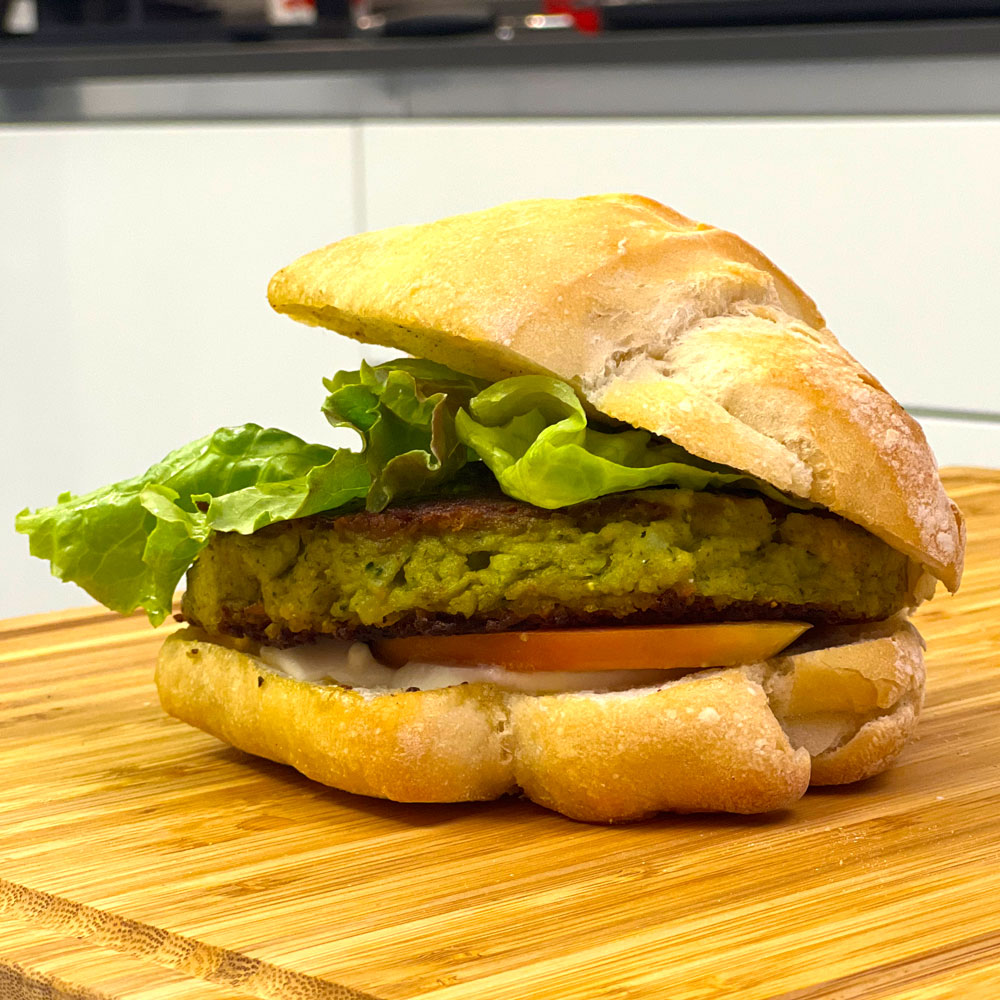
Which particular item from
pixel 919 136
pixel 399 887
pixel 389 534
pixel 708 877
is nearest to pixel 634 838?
pixel 708 877

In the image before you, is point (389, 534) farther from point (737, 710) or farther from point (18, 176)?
point (18, 176)

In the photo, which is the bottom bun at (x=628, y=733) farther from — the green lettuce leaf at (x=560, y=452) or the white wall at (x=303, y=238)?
the white wall at (x=303, y=238)

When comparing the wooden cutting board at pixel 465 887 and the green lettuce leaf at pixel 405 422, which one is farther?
the green lettuce leaf at pixel 405 422

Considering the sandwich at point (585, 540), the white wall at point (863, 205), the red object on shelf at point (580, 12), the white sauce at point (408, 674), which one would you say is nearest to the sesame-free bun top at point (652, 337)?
the sandwich at point (585, 540)

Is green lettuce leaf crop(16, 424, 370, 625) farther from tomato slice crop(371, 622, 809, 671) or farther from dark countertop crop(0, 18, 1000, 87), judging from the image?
dark countertop crop(0, 18, 1000, 87)

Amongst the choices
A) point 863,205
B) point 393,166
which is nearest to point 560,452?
point 863,205

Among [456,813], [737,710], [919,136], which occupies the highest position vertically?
[919,136]

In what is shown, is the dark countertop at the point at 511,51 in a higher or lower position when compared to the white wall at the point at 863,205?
higher

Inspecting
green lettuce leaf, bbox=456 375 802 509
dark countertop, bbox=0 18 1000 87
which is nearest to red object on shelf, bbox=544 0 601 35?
dark countertop, bbox=0 18 1000 87
